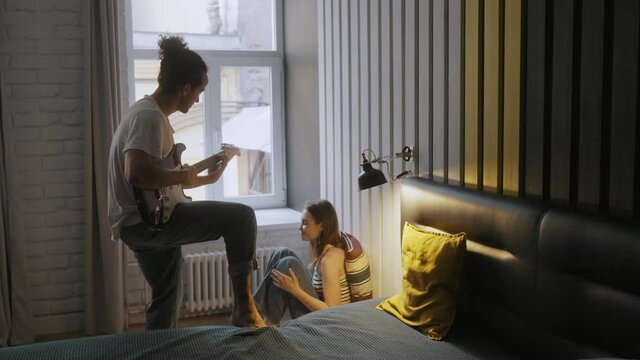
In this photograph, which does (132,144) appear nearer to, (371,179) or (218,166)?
(218,166)

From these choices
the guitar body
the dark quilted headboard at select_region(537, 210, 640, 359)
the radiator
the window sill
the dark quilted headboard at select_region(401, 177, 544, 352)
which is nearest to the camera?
the dark quilted headboard at select_region(537, 210, 640, 359)

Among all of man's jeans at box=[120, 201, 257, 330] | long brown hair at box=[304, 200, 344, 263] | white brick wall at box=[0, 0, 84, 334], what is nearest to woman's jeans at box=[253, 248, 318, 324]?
long brown hair at box=[304, 200, 344, 263]

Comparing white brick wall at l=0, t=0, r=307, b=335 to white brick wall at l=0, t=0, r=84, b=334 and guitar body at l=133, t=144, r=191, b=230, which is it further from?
guitar body at l=133, t=144, r=191, b=230

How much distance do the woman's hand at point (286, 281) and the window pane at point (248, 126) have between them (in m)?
1.52

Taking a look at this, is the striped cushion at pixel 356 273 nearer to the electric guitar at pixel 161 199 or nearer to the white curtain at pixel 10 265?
the electric guitar at pixel 161 199

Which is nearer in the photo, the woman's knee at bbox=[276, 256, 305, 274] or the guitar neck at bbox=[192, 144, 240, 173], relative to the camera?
the guitar neck at bbox=[192, 144, 240, 173]

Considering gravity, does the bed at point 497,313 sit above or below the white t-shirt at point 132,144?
below

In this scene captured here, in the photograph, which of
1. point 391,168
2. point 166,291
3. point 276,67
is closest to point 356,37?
point 391,168

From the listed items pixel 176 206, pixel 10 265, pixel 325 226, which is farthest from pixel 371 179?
pixel 10 265

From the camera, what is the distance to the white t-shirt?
255 cm

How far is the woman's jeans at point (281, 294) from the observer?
3416 millimetres

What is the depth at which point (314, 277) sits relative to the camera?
3477 millimetres

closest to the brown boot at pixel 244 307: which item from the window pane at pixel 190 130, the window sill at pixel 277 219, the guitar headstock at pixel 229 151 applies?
the guitar headstock at pixel 229 151

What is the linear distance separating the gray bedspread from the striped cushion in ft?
2.46
